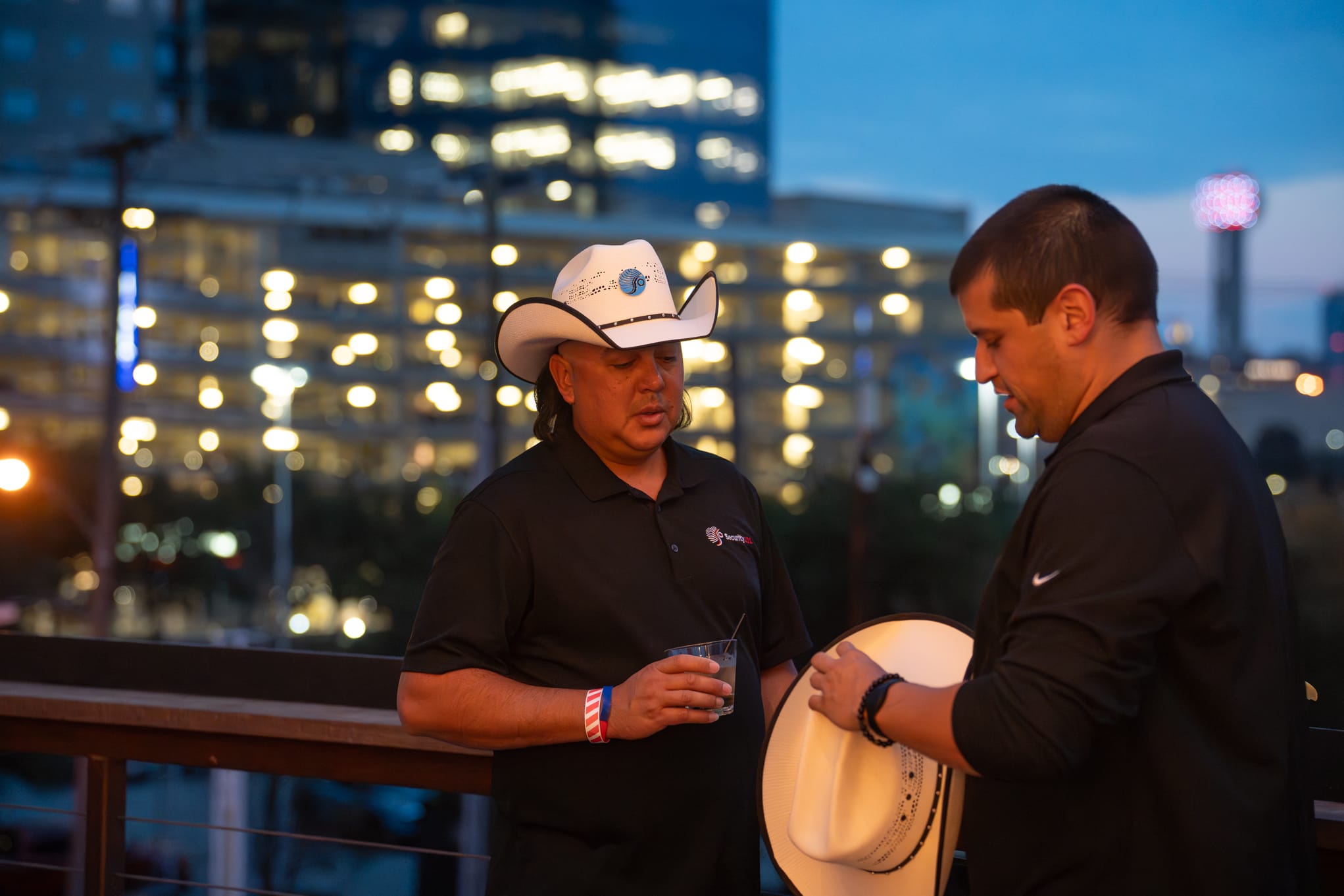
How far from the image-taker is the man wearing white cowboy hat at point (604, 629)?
1698mm

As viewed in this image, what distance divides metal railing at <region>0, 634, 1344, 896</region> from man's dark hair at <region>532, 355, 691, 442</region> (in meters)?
0.61

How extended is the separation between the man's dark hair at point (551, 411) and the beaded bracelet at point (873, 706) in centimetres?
74

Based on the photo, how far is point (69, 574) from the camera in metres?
39.7

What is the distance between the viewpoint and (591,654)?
179 cm

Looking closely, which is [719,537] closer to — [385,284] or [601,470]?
[601,470]

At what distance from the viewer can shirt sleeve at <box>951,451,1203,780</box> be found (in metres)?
1.15

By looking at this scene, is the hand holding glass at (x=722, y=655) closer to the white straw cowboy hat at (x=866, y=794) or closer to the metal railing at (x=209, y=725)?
the white straw cowboy hat at (x=866, y=794)

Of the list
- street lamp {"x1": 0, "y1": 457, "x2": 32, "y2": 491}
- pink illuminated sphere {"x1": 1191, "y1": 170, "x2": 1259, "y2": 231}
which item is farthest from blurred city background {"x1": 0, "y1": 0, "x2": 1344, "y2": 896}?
street lamp {"x1": 0, "y1": 457, "x2": 32, "y2": 491}

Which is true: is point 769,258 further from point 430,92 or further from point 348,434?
point 348,434

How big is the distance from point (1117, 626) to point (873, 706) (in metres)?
0.28

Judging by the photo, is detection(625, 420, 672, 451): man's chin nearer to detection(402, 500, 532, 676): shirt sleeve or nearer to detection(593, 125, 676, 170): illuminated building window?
detection(402, 500, 532, 676): shirt sleeve

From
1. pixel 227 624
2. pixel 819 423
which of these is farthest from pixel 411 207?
pixel 227 624

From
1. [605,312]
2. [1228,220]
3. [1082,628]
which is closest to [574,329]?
[605,312]

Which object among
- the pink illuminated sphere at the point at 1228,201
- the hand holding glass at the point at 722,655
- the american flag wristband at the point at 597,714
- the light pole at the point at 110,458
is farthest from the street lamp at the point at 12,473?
the pink illuminated sphere at the point at 1228,201
